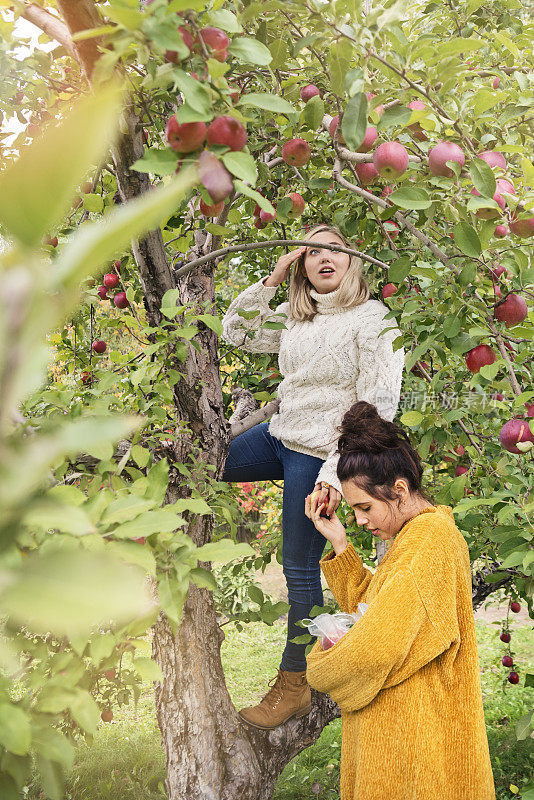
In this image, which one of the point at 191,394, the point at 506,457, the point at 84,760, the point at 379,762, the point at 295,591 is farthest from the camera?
the point at 84,760

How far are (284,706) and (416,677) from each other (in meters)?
0.84

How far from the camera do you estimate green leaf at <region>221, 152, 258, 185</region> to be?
0.84 metres

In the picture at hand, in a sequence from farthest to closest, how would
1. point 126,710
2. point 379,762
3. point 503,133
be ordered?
point 126,710 < point 379,762 < point 503,133

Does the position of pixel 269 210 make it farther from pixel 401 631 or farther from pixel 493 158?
pixel 401 631

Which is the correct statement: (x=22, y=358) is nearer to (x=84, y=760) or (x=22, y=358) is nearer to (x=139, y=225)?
(x=139, y=225)

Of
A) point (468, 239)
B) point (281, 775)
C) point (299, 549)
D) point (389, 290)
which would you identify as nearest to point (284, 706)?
point (299, 549)

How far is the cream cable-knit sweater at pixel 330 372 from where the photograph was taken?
81.1 inches

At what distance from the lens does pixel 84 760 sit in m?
3.31

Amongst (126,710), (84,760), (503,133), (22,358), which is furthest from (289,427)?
(126,710)

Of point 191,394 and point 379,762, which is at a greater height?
point 191,394

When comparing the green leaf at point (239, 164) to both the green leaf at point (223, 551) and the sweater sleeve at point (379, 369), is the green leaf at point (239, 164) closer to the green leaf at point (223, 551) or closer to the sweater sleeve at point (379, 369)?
the green leaf at point (223, 551)

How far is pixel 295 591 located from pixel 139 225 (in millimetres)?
2166

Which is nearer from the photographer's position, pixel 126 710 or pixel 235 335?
pixel 235 335

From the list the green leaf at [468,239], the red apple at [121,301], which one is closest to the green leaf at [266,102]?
the green leaf at [468,239]
